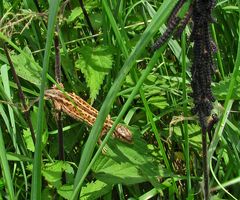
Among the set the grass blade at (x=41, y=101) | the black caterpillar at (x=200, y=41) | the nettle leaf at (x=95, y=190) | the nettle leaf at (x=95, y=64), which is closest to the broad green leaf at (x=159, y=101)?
the nettle leaf at (x=95, y=64)

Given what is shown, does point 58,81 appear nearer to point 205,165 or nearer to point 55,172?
point 55,172

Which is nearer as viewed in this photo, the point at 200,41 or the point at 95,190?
the point at 200,41

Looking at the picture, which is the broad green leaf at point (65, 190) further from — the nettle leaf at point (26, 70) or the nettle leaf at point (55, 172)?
the nettle leaf at point (26, 70)

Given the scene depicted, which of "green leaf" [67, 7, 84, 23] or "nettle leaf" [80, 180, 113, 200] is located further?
"green leaf" [67, 7, 84, 23]

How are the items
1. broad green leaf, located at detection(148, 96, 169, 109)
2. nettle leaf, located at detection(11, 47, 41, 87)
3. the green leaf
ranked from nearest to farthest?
nettle leaf, located at detection(11, 47, 41, 87) < broad green leaf, located at detection(148, 96, 169, 109) < the green leaf

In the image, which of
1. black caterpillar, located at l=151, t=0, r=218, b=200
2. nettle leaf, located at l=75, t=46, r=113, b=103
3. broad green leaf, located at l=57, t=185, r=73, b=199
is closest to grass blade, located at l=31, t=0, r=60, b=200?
black caterpillar, located at l=151, t=0, r=218, b=200

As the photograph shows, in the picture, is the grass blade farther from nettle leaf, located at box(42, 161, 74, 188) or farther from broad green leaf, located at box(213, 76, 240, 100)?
broad green leaf, located at box(213, 76, 240, 100)

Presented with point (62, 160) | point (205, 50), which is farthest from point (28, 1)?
point (205, 50)

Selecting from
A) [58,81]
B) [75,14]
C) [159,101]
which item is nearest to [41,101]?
[58,81]
